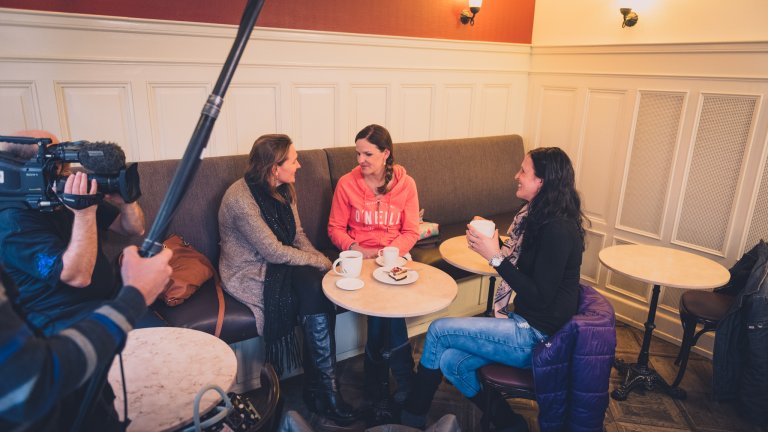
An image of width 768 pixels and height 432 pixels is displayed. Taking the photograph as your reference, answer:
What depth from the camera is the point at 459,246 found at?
283 centimetres

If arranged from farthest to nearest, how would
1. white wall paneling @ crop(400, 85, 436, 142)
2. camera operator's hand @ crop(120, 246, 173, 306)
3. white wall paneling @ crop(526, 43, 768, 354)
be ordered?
white wall paneling @ crop(400, 85, 436, 142) < white wall paneling @ crop(526, 43, 768, 354) < camera operator's hand @ crop(120, 246, 173, 306)

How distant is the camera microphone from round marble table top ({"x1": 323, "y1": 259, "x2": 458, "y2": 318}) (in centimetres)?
97

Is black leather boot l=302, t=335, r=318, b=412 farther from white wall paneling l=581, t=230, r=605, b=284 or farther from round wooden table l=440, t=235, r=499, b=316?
white wall paneling l=581, t=230, r=605, b=284

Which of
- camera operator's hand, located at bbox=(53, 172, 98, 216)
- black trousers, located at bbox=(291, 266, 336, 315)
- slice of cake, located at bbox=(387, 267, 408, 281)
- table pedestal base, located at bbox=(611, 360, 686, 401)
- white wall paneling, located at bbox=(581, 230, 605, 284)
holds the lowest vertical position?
table pedestal base, located at bbox=(611, 360, 686, 401)

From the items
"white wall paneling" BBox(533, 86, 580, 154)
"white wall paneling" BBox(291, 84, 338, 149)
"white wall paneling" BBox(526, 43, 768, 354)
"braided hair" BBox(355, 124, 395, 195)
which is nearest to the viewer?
"braided hair" BBox(355, 124, 395, 195)

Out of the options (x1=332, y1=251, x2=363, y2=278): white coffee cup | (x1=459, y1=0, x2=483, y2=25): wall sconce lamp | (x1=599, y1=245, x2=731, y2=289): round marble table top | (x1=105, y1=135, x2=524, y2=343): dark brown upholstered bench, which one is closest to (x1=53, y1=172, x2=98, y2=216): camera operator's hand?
(x1=105, y1=135, x2=524, y2=343): dark brown upholstered bench

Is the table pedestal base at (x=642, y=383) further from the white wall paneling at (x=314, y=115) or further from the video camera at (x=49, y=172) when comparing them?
the video camera at (x=49, y=172)

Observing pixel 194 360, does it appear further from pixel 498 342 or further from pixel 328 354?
pixel 498 342

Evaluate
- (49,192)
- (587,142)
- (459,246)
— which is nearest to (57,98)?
(49,192)

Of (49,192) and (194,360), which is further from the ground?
(49,192)

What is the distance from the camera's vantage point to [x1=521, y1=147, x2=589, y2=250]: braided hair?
6.66ft

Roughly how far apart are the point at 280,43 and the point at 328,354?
1.90 meters

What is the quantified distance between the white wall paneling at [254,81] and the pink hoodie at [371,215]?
2.32 ft

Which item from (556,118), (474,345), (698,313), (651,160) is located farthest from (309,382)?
(556,118)
